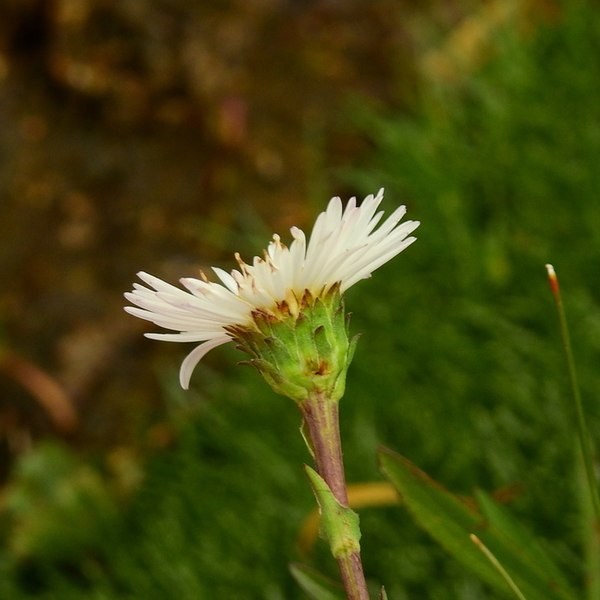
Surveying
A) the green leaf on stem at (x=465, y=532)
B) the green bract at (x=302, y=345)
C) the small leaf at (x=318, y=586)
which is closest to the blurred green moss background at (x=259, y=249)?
the green leaf on stem at (x=465, y=532)

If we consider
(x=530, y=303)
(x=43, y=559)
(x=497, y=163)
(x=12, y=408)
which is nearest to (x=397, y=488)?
(x=530, y=303)

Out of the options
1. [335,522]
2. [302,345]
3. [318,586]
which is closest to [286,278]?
[302,345]

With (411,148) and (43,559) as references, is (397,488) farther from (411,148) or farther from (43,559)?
(411,148)

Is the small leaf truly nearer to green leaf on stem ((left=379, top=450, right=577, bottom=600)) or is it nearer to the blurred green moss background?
green leaf on stem ((left=379, top=450, right=577, bottom=600))

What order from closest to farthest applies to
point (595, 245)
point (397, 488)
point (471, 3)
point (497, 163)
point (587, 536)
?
point (397, 488) < point (587, 536) < point (595, 245) < point (497, 163) < point (471, 3)

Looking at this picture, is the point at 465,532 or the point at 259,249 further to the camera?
the point at 259,249

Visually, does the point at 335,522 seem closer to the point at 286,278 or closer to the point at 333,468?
the point at 333,468

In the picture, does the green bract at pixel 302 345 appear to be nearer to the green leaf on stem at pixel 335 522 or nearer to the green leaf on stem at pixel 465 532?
the green leaf on stem at pixel 335 522
